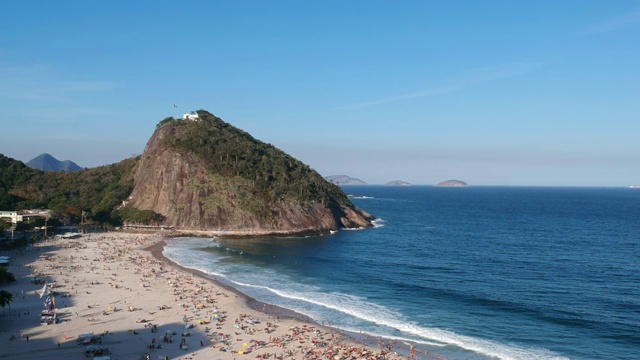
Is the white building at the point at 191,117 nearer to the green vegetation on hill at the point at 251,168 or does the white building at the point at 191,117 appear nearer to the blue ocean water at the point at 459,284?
the green vegetation on hill at the point at 251,168

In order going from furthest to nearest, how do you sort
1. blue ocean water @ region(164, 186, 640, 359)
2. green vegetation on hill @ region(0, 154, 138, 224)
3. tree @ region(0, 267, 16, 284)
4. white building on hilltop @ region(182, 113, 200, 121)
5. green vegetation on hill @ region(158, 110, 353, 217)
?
white building on hilltop @ region(182, 113, 200, 121) < green vegetation on hill @ region(158, 110, 353, 217) < green vegetation on hill @ region(0, 154, 138, 224) < tree @ region(0, 267, 16, 284) < blue ocean water @ region(164, 186, 640, 359)

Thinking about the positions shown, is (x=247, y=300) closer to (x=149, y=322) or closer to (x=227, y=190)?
(x=149, y=322)

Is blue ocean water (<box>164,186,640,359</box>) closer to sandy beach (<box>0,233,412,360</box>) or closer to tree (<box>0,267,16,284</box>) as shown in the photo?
sandy beach (<box>0,233,412,360</box>)

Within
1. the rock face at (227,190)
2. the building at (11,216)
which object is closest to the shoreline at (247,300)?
the rock face at (227,190)

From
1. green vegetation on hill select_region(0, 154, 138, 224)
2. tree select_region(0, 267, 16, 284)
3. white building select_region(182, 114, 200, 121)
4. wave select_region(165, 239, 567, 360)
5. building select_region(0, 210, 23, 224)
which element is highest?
white building select_region(182, 114, 200, 121)

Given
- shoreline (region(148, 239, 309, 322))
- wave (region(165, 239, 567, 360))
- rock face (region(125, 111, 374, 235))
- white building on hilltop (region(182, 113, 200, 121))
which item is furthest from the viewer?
white building on hilltop (region(182, 113, 200, 121))

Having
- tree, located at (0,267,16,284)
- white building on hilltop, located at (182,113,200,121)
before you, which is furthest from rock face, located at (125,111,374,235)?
tree, located at (0,267,16,284)
